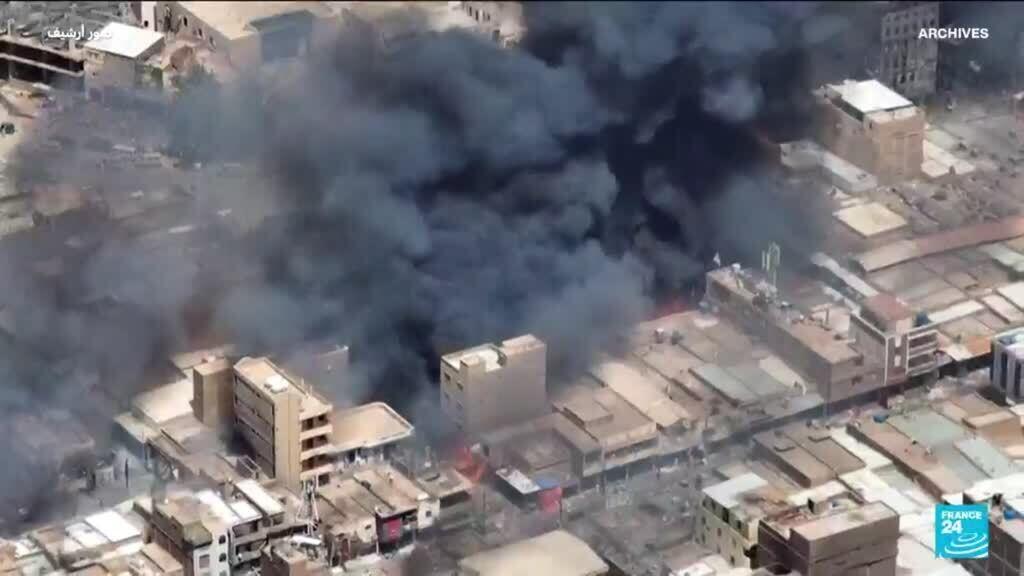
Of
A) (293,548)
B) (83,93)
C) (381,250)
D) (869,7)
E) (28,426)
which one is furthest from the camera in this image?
(869,7)

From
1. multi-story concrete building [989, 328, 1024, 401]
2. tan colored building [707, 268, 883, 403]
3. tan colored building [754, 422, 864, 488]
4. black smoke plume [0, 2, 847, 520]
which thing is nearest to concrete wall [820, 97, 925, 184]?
black smoke plume [0, 2, 847, 520]

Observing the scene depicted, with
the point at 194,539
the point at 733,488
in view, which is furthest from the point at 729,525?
the point at 194,539

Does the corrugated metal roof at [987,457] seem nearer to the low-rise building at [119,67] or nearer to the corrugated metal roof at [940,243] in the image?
the corrugated metal roof at [940,243]

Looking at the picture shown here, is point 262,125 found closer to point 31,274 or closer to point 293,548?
point 31,274

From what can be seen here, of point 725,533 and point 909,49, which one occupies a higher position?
point 909,49

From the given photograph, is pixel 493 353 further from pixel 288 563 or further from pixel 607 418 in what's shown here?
pixel 288 563

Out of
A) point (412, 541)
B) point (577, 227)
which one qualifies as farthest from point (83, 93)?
point (412, 541)
